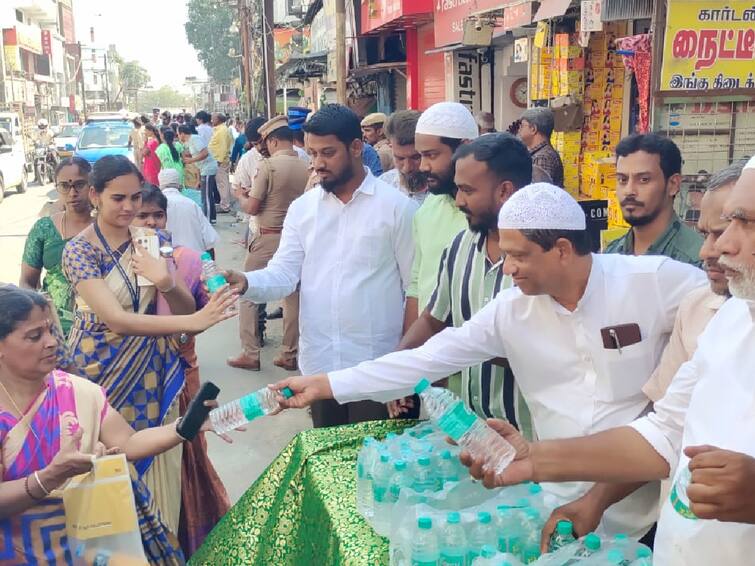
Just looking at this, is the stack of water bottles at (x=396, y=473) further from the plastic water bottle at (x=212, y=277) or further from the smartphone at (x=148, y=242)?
the smartphone at (x=148, y=242)

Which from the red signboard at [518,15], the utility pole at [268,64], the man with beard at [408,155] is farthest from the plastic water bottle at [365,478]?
the utility pole at [268,64]

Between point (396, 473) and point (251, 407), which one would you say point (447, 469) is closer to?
point (396, 473)

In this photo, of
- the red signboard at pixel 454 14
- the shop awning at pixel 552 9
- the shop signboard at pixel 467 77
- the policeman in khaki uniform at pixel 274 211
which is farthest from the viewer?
the shop signboard at pixel 467 77

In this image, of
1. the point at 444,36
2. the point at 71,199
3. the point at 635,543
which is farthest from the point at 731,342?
the point at 444,36

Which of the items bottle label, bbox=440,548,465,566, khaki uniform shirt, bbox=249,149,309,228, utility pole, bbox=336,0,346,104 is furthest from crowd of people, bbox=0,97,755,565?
utility pole, bbox=336,0,346,104

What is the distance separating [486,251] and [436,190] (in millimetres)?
779

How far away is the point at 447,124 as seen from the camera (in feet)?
12.0

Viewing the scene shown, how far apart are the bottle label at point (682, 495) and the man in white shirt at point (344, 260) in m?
2.18

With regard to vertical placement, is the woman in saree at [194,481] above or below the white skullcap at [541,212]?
below

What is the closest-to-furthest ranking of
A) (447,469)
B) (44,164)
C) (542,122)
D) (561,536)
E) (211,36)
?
(561,536), (447,469), (542,122), (44,164), (211,36)

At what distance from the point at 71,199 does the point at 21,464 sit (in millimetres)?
2521

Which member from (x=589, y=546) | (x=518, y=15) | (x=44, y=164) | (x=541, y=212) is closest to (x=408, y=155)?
(x=541, y=212)

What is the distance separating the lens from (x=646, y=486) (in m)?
2.30

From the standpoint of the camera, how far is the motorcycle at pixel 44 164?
25.7m
